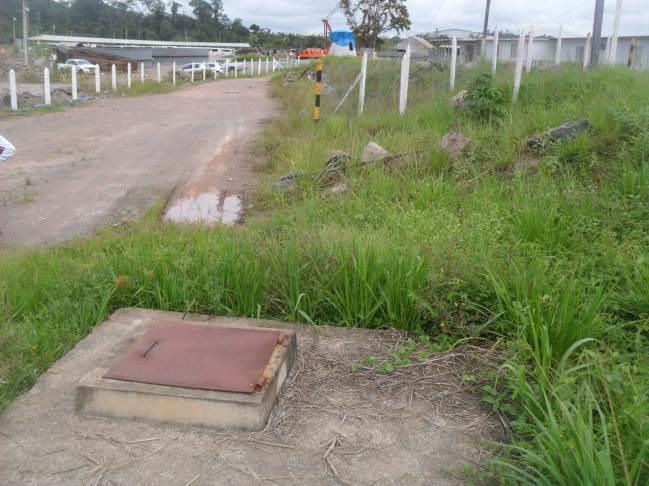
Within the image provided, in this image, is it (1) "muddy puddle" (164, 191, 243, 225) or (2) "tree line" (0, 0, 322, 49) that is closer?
(1) "muddy puddle" (164, 191, 243, 225)

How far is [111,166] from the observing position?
10070mm

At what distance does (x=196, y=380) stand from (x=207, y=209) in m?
4.68

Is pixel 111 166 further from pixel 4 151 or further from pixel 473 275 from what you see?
pixel 473 275

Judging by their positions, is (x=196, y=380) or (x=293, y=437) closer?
(x=293, y=437)

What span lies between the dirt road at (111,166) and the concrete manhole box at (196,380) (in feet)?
11.4

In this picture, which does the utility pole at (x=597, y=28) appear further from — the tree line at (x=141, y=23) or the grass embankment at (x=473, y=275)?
the tree line at (x=141, y=23)

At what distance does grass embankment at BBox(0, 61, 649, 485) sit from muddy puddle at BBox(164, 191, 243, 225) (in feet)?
1.09

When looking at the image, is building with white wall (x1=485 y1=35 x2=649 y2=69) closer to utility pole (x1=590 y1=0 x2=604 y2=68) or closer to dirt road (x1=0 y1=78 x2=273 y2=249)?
utility pole (x1=590 y1=0 x2=604 y2=68)

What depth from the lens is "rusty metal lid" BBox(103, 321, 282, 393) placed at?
3.13 m

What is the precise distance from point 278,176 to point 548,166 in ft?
10.9

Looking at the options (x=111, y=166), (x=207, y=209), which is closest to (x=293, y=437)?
(x=207, y=209)

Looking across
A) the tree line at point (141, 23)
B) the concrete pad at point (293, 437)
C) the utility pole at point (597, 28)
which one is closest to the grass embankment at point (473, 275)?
the concrete pad at point (293, 437)

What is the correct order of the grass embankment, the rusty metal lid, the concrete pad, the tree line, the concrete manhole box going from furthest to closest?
1. the tree line
2. the rusty metal lid
3. the concrete manhole box
4. the grass embankment
5. the concrete pad

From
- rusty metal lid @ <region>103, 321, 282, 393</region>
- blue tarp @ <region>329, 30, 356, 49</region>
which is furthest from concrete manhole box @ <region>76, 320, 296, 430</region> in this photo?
blue tarp @ <region>329, 30, 356, 49</region>
